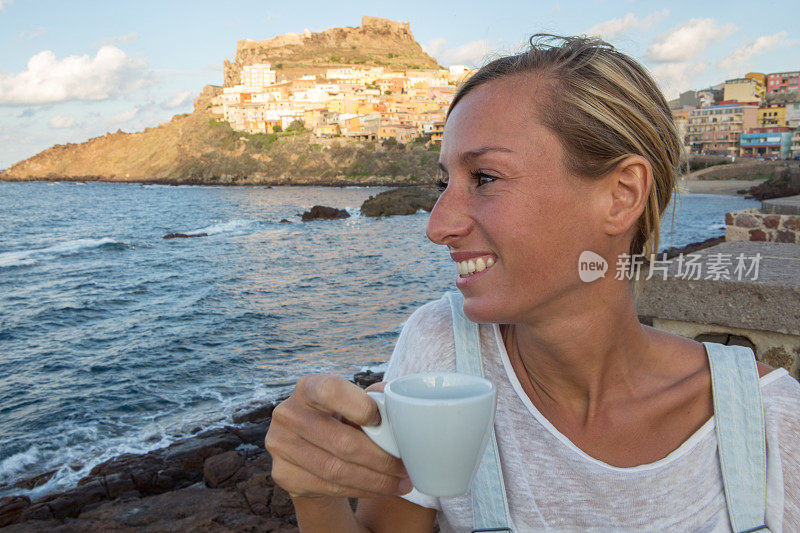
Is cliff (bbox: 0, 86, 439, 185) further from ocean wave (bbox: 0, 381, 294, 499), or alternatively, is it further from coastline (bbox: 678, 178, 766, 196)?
ocean wave (bbox: 0, 381, 294, 499)

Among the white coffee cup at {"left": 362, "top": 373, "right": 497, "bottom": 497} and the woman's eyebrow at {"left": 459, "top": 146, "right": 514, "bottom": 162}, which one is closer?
the white coffee cup at {"left": 362, "top": 373, "right": 497, "bottom": 497}

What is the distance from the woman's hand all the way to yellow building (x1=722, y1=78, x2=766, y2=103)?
9060 centimetres

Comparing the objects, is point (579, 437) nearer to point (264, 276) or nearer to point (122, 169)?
point (264, 276)

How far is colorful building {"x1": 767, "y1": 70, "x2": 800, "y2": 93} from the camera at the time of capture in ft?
285

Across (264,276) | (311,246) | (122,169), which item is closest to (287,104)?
(122,169)

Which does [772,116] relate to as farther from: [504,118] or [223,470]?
[504,118]

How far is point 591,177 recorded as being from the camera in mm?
1121

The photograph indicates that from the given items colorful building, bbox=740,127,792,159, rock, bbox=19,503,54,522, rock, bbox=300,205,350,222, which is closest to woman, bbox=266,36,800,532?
rock, bbox=19,503,54,522

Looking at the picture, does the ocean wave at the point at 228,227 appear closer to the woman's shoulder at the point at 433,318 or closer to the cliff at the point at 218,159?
the woman's shoulder at the point at 433,318

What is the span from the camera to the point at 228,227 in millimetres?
31172

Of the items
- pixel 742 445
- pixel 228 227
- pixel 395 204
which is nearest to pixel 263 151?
pixel 395 204

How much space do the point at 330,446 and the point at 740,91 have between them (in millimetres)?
93258

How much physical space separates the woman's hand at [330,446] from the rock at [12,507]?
15.5ft

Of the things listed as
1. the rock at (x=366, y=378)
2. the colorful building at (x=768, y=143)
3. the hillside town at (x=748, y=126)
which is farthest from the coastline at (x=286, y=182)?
the rock at (x=366, y=378)
